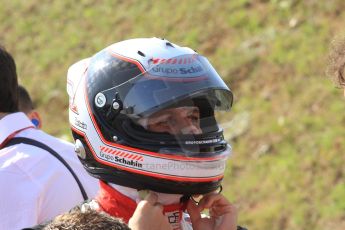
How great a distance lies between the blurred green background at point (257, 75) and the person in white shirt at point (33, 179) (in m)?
5.03

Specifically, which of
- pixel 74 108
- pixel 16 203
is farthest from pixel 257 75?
pixel 74 108

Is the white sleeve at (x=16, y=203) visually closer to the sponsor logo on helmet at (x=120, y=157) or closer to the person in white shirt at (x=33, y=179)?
the person in white shirt at (x=33, y=179)

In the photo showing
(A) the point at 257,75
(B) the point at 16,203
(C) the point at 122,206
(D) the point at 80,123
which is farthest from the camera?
(A) the point at 257,75

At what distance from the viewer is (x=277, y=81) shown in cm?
1142

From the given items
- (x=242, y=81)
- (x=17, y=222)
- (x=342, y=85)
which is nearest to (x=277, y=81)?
(x=242, y=81)

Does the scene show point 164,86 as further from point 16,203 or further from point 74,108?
point 16,203

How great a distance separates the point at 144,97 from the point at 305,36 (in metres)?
9.11

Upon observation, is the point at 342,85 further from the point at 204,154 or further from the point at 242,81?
the point at 242,81

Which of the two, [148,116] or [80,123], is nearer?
[148,116]

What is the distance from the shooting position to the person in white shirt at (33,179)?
3.52m

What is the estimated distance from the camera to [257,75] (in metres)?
11.8

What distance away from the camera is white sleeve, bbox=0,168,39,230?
3.50 metres

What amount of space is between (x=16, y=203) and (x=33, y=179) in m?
0.14

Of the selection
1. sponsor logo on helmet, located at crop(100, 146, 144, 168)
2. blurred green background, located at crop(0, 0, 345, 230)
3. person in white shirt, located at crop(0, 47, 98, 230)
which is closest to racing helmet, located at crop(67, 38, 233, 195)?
sponsor logo on helmet, located at crop(100, 146, 144, 168)
